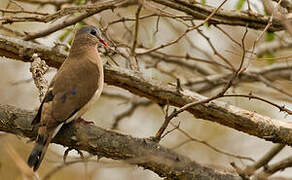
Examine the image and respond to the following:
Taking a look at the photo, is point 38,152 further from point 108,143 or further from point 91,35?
point 91,35

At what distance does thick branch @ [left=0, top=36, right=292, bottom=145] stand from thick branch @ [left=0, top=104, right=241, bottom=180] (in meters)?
0.69

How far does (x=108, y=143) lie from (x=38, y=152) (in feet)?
1.53

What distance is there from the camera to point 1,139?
3.86 metres

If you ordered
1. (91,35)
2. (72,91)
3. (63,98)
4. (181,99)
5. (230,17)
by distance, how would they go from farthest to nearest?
(91,35)
(230,17)
(181,99)
(72,91)
(63,98)

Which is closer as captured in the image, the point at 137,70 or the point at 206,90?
the point at 137,70

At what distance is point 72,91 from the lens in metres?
3.99

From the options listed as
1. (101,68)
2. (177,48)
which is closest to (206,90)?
(101,68)

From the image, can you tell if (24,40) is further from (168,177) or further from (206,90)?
(206,90)

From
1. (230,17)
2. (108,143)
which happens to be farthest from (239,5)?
(108,143)

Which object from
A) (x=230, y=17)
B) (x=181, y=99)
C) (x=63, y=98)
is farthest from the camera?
(x=230, y=17)

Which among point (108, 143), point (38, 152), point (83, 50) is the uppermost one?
point (83, 50)

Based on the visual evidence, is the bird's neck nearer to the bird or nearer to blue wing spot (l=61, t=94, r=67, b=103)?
the bird

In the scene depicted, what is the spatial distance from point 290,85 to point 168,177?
2563 mm

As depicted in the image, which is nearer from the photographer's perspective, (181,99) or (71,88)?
(71,88)
